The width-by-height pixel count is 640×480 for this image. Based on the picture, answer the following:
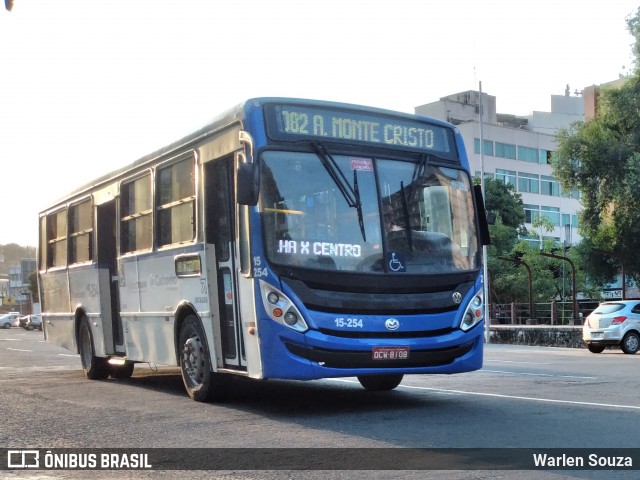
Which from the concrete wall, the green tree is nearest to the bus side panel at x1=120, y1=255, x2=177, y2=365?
the concrete wall

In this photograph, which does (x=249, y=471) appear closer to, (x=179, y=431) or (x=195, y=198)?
(x=179, y=431)

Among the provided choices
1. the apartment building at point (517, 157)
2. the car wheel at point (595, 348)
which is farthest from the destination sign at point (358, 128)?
the apartment building at point (517, 157)

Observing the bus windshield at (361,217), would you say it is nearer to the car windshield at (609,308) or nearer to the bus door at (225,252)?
the bus door at (225,252)

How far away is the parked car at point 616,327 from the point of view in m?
25.8

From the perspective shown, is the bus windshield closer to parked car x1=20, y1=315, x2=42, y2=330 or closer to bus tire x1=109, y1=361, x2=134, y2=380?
bus tire x1=109, y1=361, x2=134, y2=380

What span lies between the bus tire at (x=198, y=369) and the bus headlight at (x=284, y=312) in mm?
1682

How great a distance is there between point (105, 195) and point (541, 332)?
21.6 meters

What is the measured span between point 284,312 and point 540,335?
24.9 metres

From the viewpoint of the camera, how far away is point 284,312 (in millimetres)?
9484

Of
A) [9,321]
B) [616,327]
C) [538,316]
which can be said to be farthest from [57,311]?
[9,321]

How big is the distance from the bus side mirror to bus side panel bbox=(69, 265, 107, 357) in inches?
242

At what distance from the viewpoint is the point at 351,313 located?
9625mm

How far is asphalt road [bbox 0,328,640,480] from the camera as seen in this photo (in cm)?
770

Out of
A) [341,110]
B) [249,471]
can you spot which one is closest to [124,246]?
[341,110]
